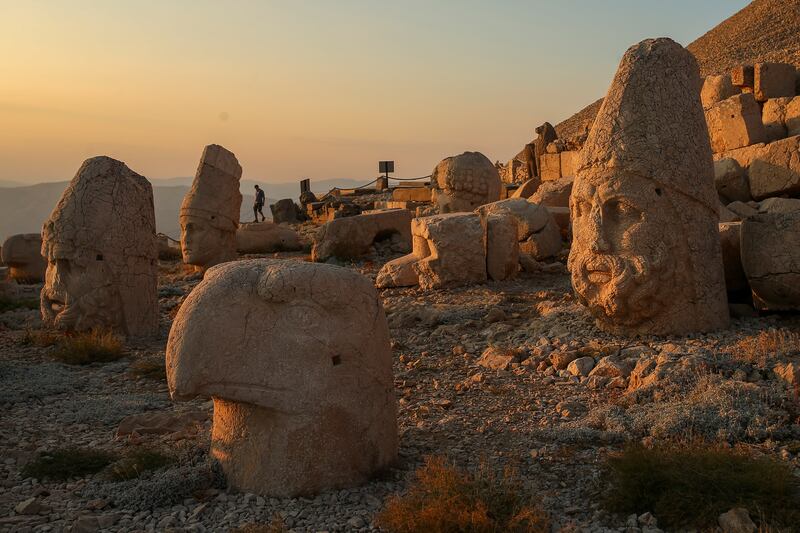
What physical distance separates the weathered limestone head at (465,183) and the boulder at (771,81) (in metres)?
4.76

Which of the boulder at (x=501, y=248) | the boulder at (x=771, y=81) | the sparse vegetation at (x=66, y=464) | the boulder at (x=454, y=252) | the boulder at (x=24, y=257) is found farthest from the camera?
the boulder at (x=24, y=257)

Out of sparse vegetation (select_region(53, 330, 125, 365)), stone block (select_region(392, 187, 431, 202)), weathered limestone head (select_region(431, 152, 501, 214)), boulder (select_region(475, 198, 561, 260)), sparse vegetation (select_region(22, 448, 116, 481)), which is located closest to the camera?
sparse vegetation (select_region(22, 448, 116, 481))

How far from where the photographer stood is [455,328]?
8195 millimetres

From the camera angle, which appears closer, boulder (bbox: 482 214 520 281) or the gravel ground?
the gravel ground

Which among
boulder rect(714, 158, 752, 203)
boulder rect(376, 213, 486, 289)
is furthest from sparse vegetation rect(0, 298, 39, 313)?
boulder rect(714, 158, 752, 203)

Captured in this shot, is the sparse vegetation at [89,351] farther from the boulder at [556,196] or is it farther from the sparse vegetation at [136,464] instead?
the boulder at [556,196]

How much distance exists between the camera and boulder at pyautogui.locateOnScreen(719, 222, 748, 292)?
7477 mm

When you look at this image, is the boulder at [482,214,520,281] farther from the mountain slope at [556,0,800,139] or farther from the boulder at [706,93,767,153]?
the mountain slope at [556,0,800,139]

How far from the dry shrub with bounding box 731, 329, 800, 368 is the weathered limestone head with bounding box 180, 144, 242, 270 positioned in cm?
1000

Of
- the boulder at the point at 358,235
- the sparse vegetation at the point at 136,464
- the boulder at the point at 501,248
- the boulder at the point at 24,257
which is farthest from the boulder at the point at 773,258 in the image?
the boulder at the point at 24,257

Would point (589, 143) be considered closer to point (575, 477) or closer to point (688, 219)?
point (688, 219)

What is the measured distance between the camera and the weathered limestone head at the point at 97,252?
868cm

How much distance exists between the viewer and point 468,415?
557 centimetres

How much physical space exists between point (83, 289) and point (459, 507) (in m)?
6.60
